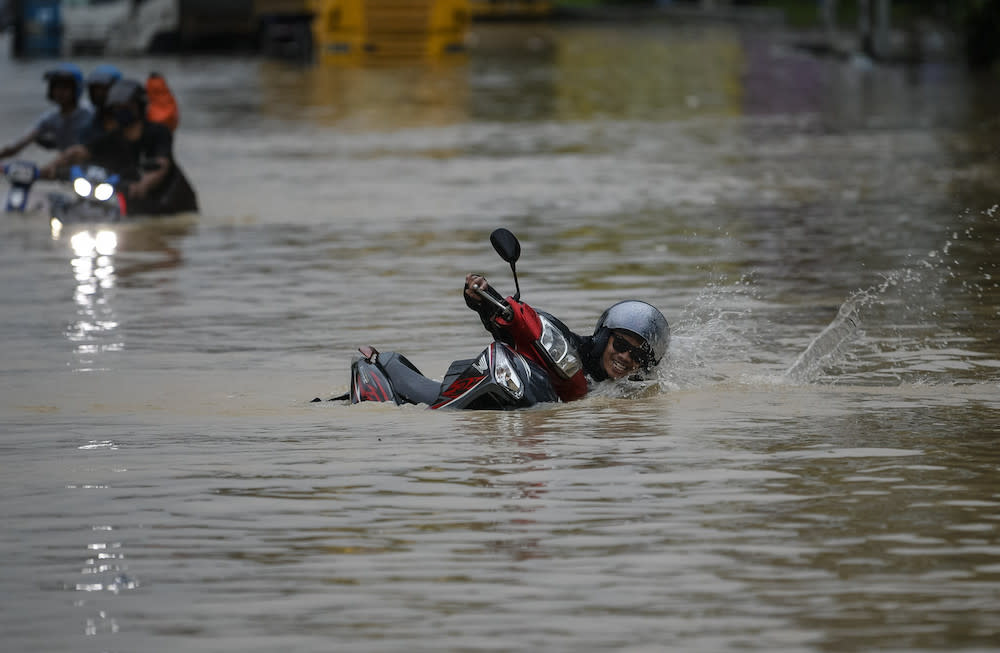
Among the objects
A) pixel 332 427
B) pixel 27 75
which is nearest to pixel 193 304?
pixel 332 427

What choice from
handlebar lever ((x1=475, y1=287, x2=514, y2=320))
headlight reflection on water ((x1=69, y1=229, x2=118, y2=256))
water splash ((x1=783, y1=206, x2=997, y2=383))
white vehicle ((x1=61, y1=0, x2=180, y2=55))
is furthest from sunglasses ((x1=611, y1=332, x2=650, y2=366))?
white vehicle ((x1=61, y1=0, x2=180, y2=55))

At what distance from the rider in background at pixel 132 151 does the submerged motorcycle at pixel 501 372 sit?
8389mm

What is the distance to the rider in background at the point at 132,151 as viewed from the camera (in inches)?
704

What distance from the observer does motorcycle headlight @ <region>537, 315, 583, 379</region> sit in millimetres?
9231

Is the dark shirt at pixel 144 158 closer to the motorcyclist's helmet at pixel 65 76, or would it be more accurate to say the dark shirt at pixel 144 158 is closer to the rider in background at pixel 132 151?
the rider in background at pixel 132 151

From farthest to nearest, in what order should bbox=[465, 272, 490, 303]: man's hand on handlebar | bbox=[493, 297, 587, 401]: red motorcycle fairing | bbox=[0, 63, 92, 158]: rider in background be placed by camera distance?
bbox=[0, 63, 92, 158]: rider in background → bbox=[493, 297, 587, 401]: red motorcycle fairing → bbox=[465, 272, 490, 303]: man's hand on handlebar

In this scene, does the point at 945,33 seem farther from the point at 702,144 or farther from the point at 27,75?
the point at 702,144

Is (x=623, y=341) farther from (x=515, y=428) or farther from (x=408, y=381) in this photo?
(x=408, y=381)

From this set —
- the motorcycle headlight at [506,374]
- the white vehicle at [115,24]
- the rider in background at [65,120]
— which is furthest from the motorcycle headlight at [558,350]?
the white vehicle at [115,24]

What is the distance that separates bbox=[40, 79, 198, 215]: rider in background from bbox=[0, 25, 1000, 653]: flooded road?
440mm

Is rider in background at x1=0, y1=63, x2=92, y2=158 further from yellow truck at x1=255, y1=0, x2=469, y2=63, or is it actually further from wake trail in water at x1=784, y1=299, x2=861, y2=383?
yellow truck at x1=255, y1=0, x2=469, y2=63

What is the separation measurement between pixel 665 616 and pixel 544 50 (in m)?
49.1

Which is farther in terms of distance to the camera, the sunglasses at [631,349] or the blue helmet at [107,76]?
the blue helmet at [107,76]

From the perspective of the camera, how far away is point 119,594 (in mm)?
6543
